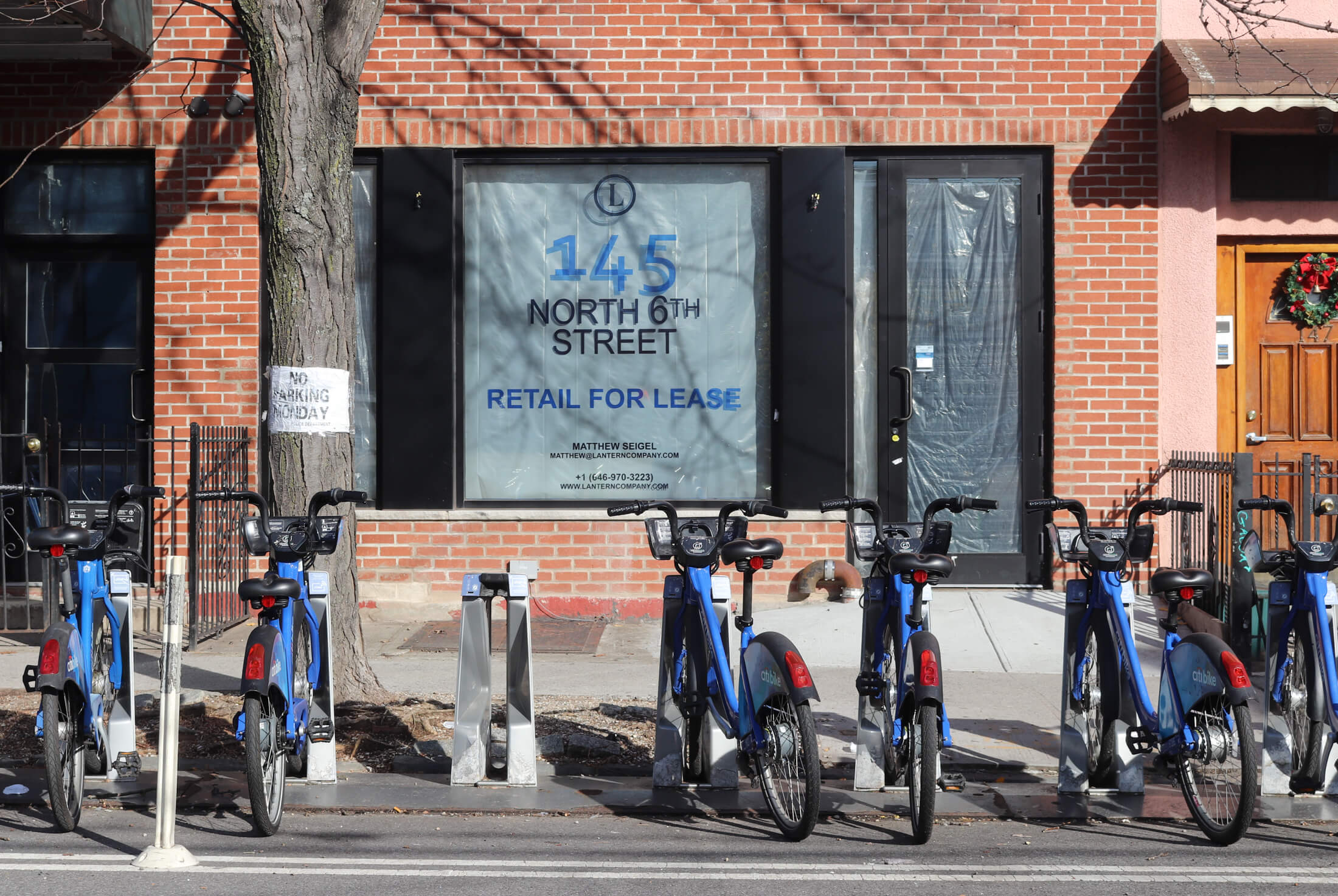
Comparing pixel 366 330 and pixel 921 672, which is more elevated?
pixel 366 330

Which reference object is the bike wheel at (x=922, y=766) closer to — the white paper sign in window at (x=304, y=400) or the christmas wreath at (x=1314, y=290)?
the white paper sign in window at (x=304, y=400)

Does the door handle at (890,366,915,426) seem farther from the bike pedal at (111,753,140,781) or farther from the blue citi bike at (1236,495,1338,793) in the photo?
the bike pedal at (111,753,140,781)

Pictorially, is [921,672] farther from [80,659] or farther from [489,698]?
[80,659]

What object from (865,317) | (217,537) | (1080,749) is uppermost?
(865,317)

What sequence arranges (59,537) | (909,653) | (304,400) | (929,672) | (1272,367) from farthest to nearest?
(1272,367) → (304,400) → (59,537) → (909,653) → (929,672)

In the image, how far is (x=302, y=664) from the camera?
573 centimetres

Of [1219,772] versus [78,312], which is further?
[78,312]

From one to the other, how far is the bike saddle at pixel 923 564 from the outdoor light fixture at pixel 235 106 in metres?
6.76

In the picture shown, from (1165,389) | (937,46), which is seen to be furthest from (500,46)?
(1165,389)

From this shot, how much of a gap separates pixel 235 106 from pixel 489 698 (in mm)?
5829

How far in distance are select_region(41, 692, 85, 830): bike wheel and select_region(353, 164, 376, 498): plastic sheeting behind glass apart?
486cm

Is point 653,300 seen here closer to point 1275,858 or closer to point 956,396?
point 956,396

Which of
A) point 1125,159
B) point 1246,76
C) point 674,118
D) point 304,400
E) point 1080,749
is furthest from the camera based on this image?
point 674,118

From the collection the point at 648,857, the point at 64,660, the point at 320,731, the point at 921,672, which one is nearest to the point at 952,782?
the point at 921,672
